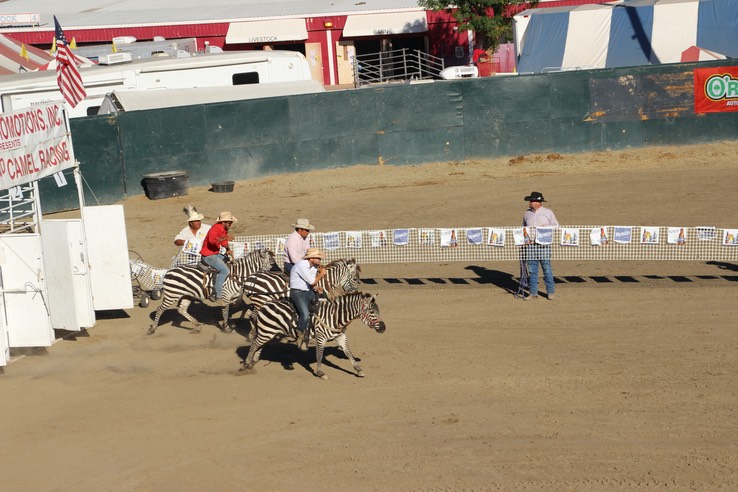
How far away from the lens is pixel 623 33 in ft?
111

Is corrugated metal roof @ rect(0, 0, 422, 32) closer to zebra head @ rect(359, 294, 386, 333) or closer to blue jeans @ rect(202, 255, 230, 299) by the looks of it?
blue jeans @ rect(202, 255, 230, 299)

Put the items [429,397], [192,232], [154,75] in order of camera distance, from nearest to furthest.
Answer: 1. [429,397]
2. [192,232]
3. [154,75]

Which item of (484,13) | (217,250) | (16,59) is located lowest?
(217,250)

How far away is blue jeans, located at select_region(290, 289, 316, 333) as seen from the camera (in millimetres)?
14312

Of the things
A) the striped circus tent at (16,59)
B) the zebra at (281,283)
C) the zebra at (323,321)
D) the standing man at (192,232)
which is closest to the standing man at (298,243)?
the zebra at (281,283)

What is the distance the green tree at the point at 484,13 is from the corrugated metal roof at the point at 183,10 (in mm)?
3914

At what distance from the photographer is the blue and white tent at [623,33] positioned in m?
32.4

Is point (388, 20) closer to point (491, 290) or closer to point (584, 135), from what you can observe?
point (584, 135)

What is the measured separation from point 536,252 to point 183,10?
129 feet

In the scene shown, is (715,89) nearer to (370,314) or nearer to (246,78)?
(246,78)

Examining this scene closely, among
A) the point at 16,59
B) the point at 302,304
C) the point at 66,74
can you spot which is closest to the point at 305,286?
the point at 302,304

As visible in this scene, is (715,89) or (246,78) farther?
(246,78)

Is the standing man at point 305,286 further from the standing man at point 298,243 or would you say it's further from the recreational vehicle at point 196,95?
the recreational vehicle at point 196,95

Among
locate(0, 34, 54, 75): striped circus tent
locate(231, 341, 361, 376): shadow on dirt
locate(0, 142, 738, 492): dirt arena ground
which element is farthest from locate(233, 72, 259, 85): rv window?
locate(231, 341, 361, 376): shadow on dirt
